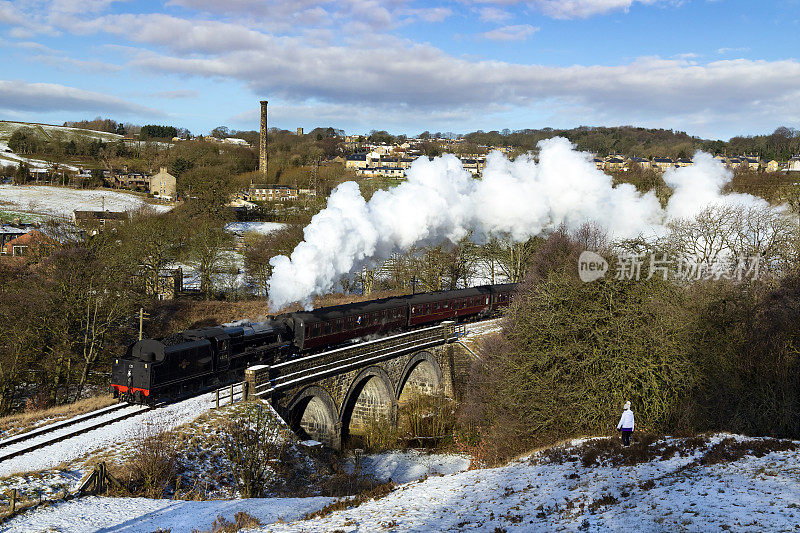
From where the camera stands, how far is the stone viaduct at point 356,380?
28.2 metres

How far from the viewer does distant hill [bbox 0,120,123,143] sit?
479 ft

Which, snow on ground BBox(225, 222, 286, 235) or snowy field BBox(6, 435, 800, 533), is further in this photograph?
snow on ground BBox(225, 222, 286, 235)

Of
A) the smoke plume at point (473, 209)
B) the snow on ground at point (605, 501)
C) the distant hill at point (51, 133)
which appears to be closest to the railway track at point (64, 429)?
the smoke plume at point (473, 209)

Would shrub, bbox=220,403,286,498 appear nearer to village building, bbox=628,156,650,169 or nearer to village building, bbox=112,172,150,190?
village building, bbox=628,156,650,169

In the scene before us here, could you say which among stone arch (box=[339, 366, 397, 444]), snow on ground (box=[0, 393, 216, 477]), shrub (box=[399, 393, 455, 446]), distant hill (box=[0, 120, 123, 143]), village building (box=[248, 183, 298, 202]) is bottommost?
shrub (box=[399, 393, 455, 446])

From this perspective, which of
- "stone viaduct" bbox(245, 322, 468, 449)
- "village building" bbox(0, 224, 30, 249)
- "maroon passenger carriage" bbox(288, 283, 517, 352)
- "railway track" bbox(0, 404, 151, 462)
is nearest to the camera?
"railway track" bbox(0, 404, 151, 462)

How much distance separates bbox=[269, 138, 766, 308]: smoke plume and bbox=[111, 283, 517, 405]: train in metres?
2.14

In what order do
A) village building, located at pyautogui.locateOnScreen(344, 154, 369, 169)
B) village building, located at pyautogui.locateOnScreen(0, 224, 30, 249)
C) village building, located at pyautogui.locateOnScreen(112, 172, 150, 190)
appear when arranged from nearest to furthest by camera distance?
village building, located at pyautogui.locateOnScreen(0, 224, 30, 249) → village building, located at pyautogui.locateOnScreen(112, 172, 150, 190) → village building, located at pyautogui.locateOnScreen(344, 154, 369, 169)

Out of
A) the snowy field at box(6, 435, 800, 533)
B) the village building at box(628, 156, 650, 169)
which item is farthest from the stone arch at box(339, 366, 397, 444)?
the village building at box(628, 156, 650, 169)

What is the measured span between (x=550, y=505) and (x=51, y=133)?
572ft

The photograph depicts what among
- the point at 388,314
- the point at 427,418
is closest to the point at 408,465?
the point at 427,418

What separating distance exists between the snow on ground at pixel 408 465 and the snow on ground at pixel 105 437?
27.3 feet

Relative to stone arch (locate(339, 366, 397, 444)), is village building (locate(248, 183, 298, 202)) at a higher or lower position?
higher

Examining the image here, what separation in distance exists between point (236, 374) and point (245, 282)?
109 ft
